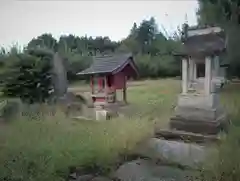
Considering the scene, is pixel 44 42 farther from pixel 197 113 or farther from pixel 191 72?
pixel 197 113

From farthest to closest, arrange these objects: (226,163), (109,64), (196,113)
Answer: (109,64) → (196,113) → (226,163)

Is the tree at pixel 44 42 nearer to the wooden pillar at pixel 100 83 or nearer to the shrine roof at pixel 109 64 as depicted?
the shrine roof at pixel 109 64

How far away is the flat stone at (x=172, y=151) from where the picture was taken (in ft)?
6.04

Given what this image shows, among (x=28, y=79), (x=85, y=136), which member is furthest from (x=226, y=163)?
(x=28, y=79)

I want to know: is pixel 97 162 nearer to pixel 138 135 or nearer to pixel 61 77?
pixel 138 135

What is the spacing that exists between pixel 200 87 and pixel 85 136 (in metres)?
1.08

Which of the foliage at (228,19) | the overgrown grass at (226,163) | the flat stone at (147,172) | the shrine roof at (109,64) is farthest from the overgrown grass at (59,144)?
the foliage at (228,19)

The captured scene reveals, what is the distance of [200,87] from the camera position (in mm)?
2238

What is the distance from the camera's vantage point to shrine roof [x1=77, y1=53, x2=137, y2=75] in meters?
2.32

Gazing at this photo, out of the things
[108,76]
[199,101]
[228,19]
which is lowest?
[199,101]

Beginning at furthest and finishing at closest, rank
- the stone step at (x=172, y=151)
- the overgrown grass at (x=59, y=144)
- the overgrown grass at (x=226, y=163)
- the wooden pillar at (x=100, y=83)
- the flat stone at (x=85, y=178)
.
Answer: the wooden pillar at (x=100, y=83)
the stone step at (x=172, y=151)
the flat stone at (x=85, y=178)
the overgrown grass at (x=59, y=144)
the overgrown grass at (x=226, y=163)

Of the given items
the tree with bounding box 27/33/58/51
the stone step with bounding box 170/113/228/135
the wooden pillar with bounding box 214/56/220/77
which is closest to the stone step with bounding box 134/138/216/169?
the stone step with bounding box 170/113/228/135

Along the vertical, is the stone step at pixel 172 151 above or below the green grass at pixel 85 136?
below

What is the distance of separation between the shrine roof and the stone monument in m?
0.44
